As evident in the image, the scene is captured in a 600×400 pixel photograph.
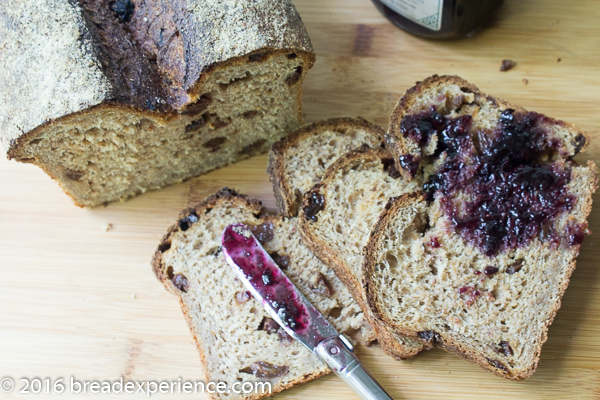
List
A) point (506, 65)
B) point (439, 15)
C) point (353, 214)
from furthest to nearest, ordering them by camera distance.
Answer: point (506, 65) → point (439, 15) → point (353, 214)

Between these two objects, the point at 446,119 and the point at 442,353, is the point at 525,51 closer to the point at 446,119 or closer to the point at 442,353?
the point at 446,119

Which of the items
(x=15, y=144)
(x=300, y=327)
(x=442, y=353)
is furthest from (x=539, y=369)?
(x=15, y=144)

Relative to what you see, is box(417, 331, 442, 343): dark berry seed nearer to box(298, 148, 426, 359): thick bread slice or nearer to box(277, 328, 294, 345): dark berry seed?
box(298, 148, 426, 359): thick bread slice

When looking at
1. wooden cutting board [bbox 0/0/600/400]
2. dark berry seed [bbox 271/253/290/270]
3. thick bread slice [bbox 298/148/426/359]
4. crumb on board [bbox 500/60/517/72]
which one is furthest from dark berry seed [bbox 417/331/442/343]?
crumb on board [bbox 500/60/517/72]

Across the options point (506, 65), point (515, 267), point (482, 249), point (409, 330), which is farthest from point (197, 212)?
point (506, 65)

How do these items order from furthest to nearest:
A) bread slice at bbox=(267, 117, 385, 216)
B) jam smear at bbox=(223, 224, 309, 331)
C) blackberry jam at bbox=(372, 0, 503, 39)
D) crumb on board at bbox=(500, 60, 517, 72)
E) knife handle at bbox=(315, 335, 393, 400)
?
1. crumb on board at bbox=(500, 60, 517, 72)
2. blackberry jam at bbox=(372, 0, 503, 39)
3. bread slice at bbox=(267, 117, 385, 216)
4. jam smear at bbox=(223, 224, 309, 331)
5. knife handle at bbox=(315, 335, 393, 400)

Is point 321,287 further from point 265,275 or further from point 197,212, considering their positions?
point 197,212

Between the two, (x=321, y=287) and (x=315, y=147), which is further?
(x=315, y=147)
